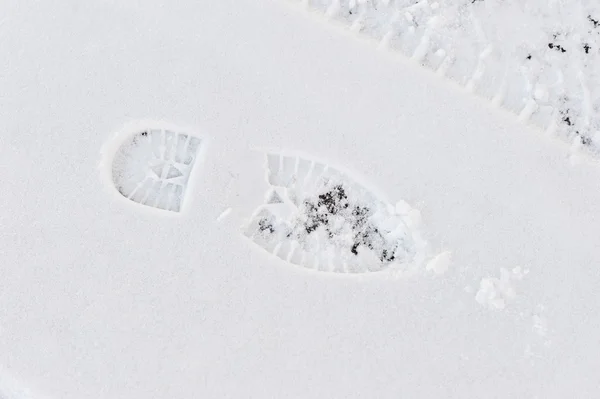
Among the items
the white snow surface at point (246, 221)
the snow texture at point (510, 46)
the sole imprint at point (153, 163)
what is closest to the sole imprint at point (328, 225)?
the white snow surface at point (246, 221)

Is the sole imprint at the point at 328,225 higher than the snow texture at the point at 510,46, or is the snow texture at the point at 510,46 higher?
the snow texture at the point at 510,46

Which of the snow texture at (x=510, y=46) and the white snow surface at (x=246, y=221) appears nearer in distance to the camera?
the white snow surface at (x=246, y=221)

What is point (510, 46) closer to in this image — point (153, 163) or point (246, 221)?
point (246, 221)

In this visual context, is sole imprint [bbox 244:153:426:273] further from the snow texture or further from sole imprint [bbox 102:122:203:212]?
the snow texture

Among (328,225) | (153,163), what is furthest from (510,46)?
(153,163)

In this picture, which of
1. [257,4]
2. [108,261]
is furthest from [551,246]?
[108,261]

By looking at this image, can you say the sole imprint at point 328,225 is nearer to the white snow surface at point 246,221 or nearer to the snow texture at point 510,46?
the white snow surface at point 246,221
